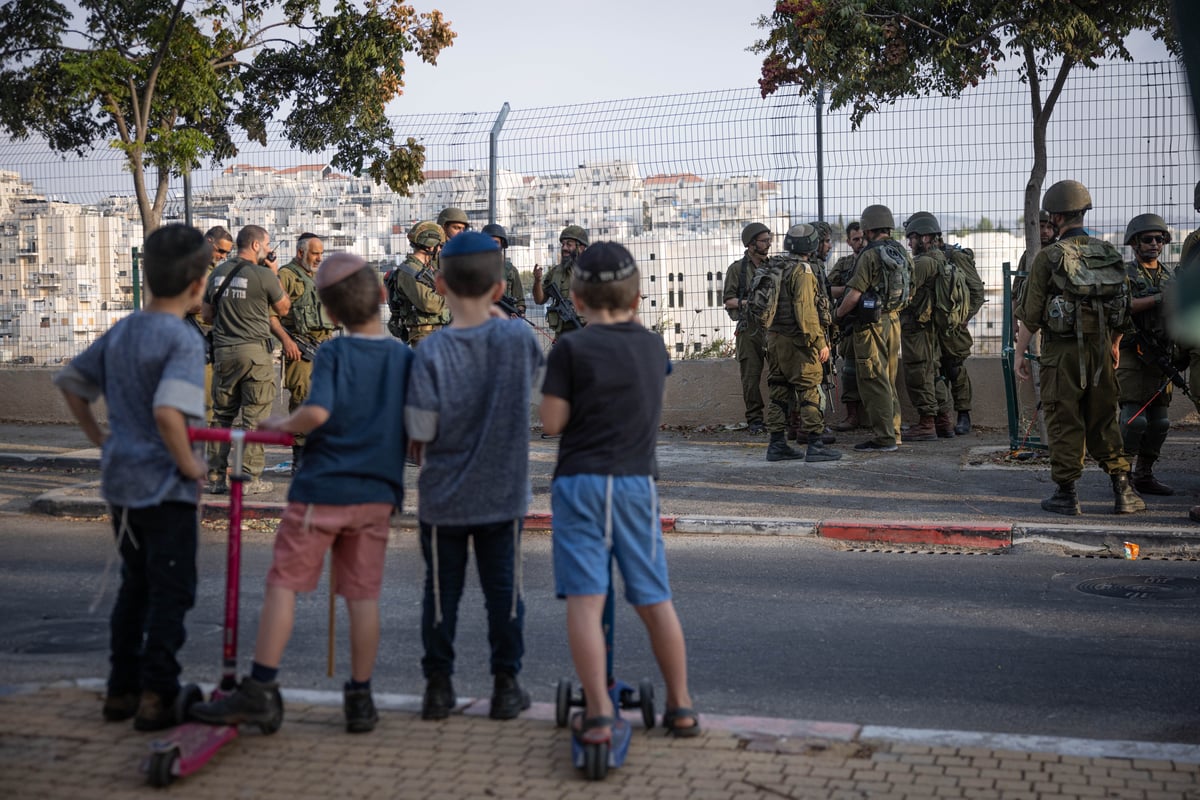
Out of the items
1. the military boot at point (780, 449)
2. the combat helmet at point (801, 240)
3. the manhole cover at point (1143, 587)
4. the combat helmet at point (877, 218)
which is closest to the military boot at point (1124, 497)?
the manhole cover at point (1143, 587)

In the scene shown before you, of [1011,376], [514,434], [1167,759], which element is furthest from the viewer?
[1011,376]

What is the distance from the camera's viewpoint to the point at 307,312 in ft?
37.7

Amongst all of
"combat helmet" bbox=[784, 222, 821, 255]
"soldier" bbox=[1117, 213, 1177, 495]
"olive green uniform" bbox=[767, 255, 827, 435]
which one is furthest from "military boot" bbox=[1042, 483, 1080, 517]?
"combat helmet" bbox=[784, 222, 821, 255]

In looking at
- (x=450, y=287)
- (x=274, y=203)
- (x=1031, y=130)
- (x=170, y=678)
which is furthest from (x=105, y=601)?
(x=1031, y=130)

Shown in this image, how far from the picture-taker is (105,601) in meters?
7.24

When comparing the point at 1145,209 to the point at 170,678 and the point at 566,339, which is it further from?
the point at 170,678

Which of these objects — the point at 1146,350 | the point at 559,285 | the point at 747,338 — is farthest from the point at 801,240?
the point at 559,285

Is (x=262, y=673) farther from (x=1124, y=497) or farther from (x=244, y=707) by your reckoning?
(x=1124, y=497)

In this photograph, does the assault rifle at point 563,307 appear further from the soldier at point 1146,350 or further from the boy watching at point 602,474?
the boy watching at point 602,474

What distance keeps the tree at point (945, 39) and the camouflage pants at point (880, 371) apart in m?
1.53

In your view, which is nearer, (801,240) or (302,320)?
(302,320)

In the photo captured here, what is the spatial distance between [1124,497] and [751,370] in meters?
5.22

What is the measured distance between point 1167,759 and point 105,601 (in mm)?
5339

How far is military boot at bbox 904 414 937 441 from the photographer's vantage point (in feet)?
44.1
